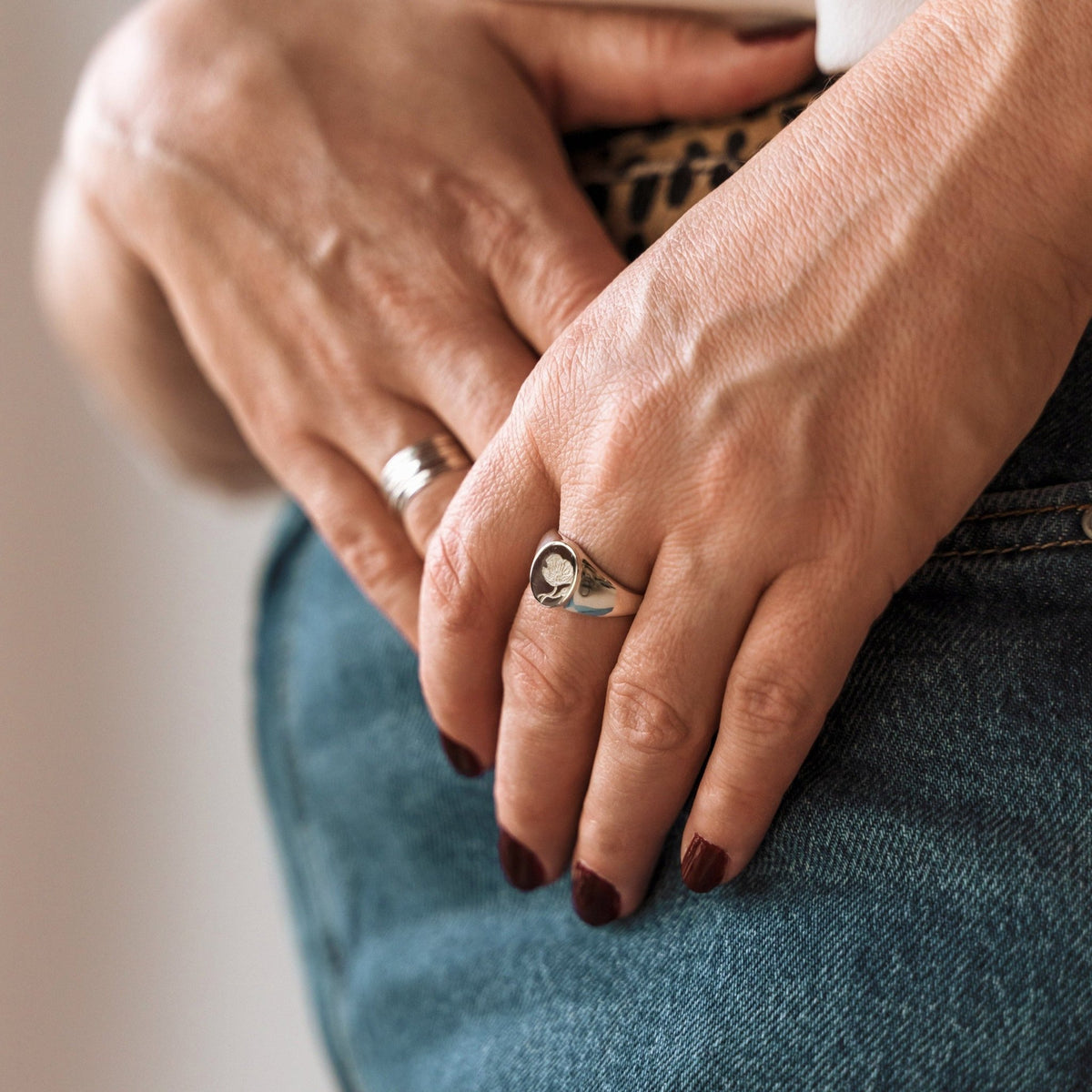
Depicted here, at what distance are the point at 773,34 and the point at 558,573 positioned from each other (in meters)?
0.38

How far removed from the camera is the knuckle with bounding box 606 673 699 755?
0.50 meters

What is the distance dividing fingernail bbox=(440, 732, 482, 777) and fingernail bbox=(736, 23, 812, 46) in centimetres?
47

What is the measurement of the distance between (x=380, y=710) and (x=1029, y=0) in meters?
0.63

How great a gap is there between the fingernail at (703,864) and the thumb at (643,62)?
17.7 inches

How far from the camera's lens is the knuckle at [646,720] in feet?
1.65

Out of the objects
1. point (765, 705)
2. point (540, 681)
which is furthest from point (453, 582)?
point (765, 705)

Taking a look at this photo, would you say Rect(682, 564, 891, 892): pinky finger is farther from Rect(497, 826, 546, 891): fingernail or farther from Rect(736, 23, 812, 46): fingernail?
Rect(736, 23, 812, 46): fingernail

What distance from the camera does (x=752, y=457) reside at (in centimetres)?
46

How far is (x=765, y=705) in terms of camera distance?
Answer: 0.48 metres

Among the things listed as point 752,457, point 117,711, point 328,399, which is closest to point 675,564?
point 752,457

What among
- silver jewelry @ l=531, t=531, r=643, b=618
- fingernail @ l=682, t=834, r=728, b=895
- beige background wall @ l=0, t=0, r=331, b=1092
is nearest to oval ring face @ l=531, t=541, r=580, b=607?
silver jewelry @ l=531, t=531, r=643, b=618

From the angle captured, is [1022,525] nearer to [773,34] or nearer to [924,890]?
[924,890]

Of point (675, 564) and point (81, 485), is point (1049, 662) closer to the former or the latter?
point (675, 564)

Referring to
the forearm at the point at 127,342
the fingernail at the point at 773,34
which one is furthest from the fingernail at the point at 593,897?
the forearm at the point at 127,342
